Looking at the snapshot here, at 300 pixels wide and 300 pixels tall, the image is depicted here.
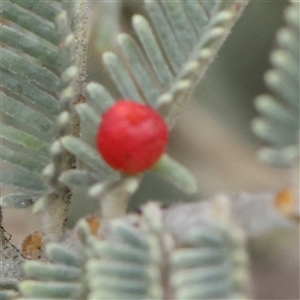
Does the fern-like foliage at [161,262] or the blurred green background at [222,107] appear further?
the blurred green background at [222,107]

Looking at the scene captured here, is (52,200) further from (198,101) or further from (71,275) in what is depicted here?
(198,101)

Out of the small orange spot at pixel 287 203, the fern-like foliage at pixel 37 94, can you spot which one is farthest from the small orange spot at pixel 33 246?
the small orange spot at pixel 287 203

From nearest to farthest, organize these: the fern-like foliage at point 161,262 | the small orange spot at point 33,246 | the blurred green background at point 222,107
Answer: the fern-like foliage at point 161,262 < the small orange spot at point 33,246 < the blurred green background at point 222,107

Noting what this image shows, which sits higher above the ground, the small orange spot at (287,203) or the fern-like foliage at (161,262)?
the small orange spot at (287,203)

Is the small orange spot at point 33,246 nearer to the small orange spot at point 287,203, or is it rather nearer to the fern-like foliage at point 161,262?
the fern-like foliage at point 161,262

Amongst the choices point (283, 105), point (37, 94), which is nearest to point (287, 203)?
point (283, 105)

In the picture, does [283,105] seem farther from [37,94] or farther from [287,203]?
[37,94]

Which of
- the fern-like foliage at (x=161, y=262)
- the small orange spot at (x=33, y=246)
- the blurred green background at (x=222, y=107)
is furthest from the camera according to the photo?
the blurred green background at (x=222, y=107)

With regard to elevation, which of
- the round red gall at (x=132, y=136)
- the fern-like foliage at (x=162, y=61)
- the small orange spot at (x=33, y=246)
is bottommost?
the small orange spot at (x=33, y=246)
